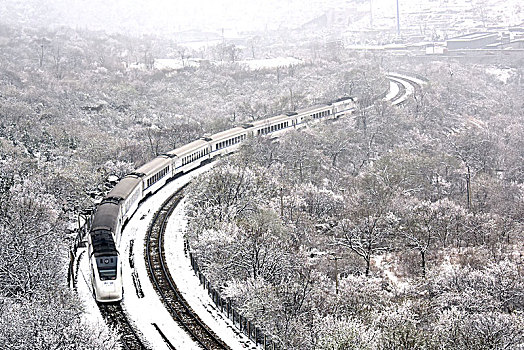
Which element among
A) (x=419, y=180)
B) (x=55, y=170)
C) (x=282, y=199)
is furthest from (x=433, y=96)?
(x=55, y=170)

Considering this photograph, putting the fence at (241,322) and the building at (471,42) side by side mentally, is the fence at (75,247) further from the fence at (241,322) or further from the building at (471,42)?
the building at (471,42)

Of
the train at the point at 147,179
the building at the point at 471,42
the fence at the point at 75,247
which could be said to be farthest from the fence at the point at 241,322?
the building at the point at 471,42

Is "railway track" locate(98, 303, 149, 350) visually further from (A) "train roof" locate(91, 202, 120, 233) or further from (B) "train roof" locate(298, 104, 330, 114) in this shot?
(B) "train roof" locate(298, 104, 330, 114)

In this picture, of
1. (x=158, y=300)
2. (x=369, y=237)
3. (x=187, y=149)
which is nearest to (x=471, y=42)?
(x=187, y=149)

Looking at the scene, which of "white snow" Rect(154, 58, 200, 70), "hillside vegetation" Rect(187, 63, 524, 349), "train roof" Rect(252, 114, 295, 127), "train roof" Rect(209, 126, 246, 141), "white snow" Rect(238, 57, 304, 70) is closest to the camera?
"hillside vegetation" Rect(187, 63, 524, 349)

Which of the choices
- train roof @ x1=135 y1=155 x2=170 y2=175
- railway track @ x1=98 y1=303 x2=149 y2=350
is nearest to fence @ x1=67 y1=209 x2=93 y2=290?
railway track @ x1=98 y1=303 x2=149 y2=350

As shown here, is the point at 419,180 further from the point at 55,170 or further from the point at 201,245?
the point at 55,170

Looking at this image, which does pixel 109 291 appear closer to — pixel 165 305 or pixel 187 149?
pixel 165 305
